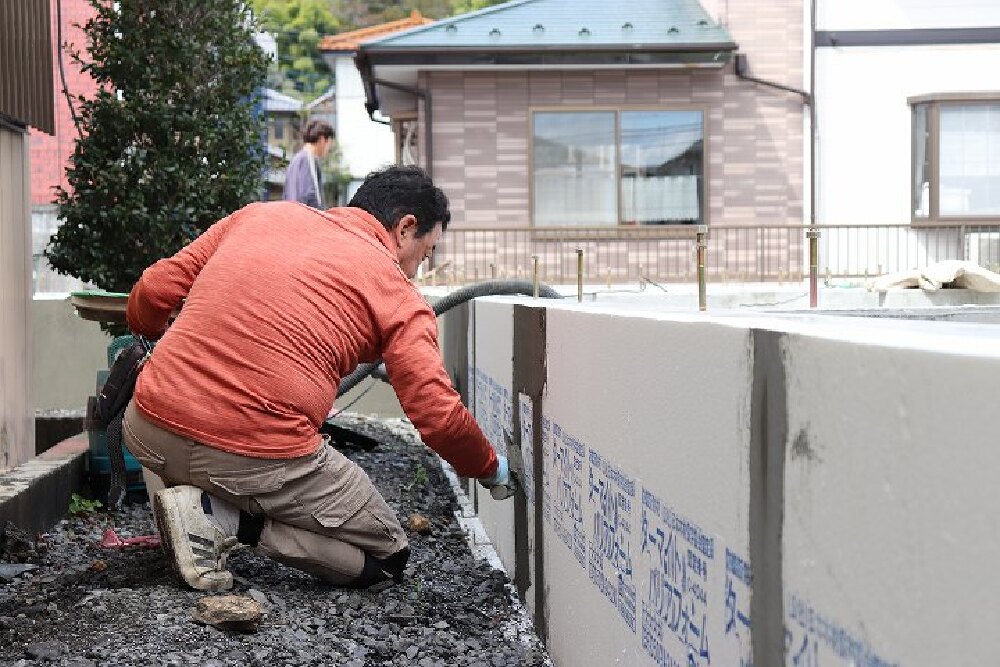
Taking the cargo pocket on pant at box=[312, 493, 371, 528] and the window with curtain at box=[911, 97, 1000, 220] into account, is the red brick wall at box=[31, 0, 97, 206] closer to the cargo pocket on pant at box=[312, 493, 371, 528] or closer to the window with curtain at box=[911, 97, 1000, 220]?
the window with curtain at box=[911, 97, 1000, 220]

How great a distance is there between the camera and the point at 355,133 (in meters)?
49.2

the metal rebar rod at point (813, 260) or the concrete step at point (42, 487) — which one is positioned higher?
the metal rebar rod at point (813, 260)

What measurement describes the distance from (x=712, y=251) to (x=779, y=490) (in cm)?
1582

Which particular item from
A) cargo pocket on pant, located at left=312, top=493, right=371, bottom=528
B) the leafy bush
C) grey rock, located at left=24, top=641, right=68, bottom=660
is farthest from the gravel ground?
the leafy bush

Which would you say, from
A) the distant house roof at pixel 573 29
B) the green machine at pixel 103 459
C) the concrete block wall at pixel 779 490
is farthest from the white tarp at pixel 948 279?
the distant house roof at pixel 573 29

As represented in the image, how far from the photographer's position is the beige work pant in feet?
13.8

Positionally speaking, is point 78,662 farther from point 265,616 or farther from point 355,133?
point 355,133

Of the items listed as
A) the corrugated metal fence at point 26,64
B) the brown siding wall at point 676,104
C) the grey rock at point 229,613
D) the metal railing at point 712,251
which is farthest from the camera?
the brown siding wall at point 676,104

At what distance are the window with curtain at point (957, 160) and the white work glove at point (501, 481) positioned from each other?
14.0m

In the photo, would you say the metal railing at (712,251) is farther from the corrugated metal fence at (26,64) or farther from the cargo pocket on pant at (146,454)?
the cargo pocket on pant at (146,454)

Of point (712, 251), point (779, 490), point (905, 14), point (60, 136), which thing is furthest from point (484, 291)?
point (60, 136)

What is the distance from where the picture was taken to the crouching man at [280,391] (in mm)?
4074

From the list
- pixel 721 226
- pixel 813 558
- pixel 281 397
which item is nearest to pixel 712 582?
pixel 813 558

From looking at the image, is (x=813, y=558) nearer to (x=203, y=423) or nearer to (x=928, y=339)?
(x=928, y=339)
